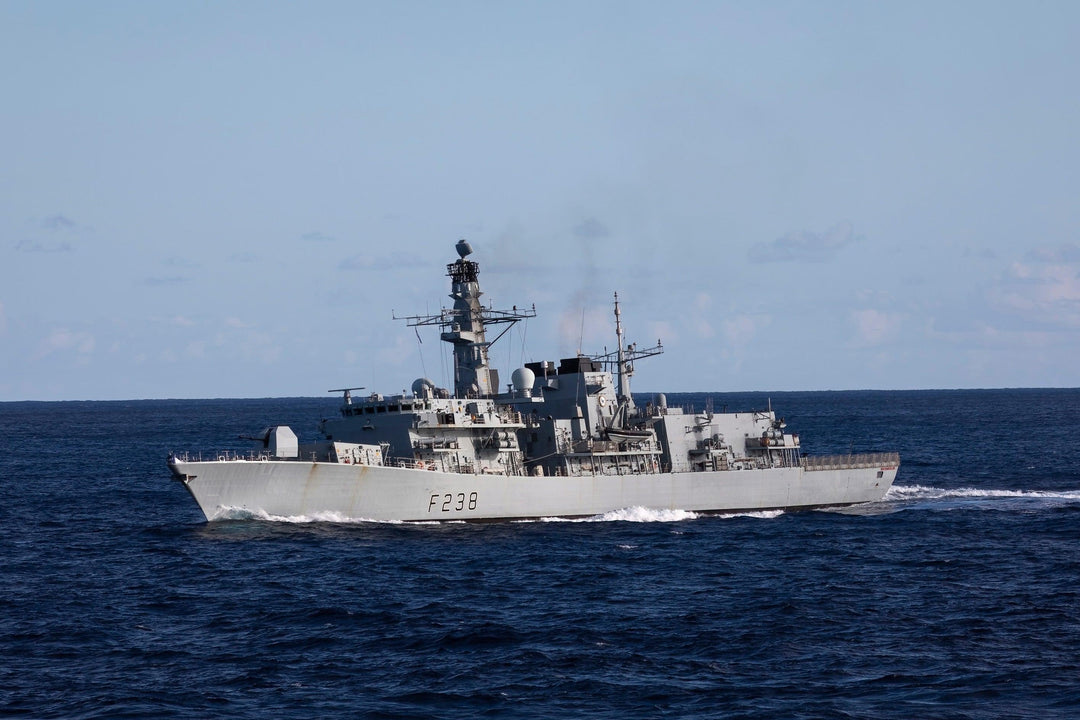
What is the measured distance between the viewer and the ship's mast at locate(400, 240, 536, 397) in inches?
1935

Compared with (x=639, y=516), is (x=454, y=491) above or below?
above

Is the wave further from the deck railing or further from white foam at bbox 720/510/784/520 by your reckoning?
the deck railing

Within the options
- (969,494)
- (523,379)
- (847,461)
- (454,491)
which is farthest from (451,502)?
(969,494)

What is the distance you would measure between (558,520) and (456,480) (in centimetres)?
491

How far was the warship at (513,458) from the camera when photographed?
4072 cm

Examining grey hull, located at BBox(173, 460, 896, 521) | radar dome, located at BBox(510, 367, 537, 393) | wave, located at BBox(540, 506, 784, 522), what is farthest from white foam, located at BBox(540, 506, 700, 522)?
radar dome, located at BBox(510, 367, 537, 393)

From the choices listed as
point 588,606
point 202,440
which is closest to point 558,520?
point 588,606

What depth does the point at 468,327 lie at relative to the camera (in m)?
49.5

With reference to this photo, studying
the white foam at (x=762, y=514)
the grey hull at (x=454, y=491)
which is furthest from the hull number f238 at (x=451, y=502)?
the white foam at (x=762, y=514)

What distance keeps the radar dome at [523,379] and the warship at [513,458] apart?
5 cm

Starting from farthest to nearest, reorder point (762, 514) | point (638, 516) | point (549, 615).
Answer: point (762, 514), point (638, 516), point (549, 615)

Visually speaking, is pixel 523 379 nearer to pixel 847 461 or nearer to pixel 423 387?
pixel 423 387

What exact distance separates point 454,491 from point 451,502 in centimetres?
43

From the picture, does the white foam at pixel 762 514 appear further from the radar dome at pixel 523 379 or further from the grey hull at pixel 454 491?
the radar dome at pixel 523 379
